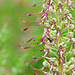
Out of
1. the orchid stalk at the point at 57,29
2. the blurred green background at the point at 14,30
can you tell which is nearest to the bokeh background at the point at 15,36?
the blurred green background at the point at 14,30

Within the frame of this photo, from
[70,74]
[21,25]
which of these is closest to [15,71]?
[70,74]

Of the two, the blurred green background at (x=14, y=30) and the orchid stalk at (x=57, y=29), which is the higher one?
the orchid stalk at (x=57, y=29)

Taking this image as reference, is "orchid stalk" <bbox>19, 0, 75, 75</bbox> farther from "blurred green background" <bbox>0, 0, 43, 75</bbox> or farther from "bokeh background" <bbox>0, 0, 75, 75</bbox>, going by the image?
"blurred green background" <bbox>0, 0, 43, 75</bbox>

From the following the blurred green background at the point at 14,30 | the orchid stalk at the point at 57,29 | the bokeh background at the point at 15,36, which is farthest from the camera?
the blurred green background at the point at 14,30

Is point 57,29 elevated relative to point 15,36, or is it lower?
elevated

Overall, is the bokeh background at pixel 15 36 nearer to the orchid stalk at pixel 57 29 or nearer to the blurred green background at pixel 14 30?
the blurred green background at pixel 14 30

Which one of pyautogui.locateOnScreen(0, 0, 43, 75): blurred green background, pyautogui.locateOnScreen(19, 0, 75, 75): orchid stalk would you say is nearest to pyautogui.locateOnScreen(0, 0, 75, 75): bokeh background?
pyautogui.locateOnScreen(0, 0, 43, 75): blurred green background

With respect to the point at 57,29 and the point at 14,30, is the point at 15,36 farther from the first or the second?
the point at 57,29

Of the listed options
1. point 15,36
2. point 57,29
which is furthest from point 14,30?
point 57,29

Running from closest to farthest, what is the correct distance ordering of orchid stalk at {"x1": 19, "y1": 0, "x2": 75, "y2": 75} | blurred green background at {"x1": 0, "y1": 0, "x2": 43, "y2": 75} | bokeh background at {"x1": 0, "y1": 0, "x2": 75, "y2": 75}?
orchid stalk at {"x1": 19, "y1": 0, "x2": 75, "y2": 75}, bokeh background at {"x1": 0, "y1": 0, "x2": 75, "y2": 75}, blurred green background at {"x1": 0, "y1": 0, "x2": 43, "y2": 75}
